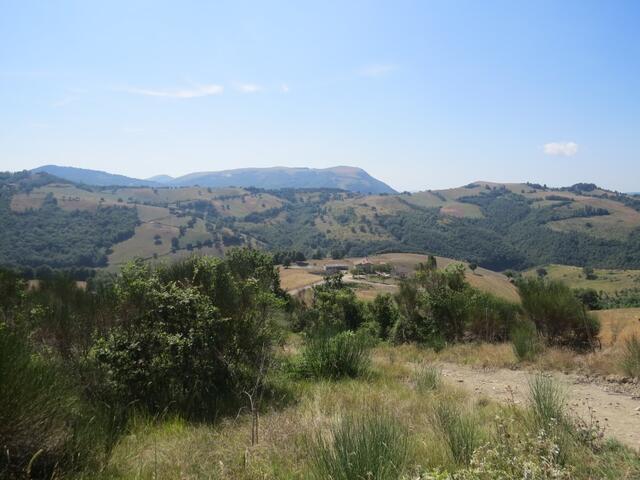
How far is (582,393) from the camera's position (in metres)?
8.45

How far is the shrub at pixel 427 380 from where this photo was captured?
8.04m

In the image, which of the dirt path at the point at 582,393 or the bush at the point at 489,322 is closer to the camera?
the dirt path at the point at 582,393

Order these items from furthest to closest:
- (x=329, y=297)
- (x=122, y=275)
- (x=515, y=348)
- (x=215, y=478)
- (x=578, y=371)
Answer: (x=329, y=297) < (x=515, y=348) < (x=578, y=371) < (x=122, y=275) < (x=215, y=478)

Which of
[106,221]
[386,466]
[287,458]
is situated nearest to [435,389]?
[287,458]

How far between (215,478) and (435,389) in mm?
5436

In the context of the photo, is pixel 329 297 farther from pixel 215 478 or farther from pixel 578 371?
pixel 215 478

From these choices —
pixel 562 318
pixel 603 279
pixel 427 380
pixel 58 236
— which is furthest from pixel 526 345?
pixel 58 236

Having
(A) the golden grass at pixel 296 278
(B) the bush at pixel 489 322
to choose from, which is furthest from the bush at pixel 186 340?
(A) the golden grass at pixel 296 278

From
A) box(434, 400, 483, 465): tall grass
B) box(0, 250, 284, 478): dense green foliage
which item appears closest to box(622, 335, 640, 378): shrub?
box(434, 400, 483, 465): tall grass

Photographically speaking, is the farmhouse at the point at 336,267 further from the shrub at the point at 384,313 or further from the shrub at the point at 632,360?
the shrub at the point at 632,360

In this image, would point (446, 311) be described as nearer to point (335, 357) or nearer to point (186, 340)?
point (335, 357)

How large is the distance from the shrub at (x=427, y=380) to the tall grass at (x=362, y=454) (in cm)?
469

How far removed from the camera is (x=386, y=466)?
3137 millimetres

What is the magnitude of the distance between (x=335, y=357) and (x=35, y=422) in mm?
6319
